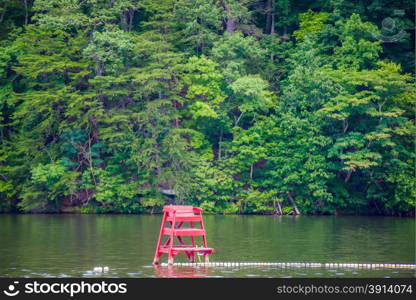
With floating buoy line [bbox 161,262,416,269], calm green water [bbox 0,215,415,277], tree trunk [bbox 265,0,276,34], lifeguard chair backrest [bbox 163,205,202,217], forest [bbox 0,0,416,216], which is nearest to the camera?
calm green water [bbox 0,215,415,277]

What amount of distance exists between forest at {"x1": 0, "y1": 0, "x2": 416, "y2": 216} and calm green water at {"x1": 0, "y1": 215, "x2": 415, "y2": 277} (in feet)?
12.5

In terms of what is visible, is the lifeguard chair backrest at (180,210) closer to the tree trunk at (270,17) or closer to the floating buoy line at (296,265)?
the floating buoy line at (296,265)

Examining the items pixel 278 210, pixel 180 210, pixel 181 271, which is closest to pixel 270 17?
pixel 278 210

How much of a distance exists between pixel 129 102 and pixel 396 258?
87.6 ft

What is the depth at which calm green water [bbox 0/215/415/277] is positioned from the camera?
2139cm

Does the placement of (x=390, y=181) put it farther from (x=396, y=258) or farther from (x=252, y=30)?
(x=396, y=258)

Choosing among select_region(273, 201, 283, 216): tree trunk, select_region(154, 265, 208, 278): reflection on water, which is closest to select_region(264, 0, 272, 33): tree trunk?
A: select_region(273, 201, 283, 216): tree trunk

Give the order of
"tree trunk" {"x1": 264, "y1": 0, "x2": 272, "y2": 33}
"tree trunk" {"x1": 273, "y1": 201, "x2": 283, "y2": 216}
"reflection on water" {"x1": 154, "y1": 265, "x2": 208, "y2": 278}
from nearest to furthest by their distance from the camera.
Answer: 1. "reflection on water" {"x1": 154, "y1": 265, "x2": 208, "y2": 278}
2. "tree trunk" {"x1": 273, "y1": 201, "x2": 283, "y2": 216}
3. "tree trunk" {"x1": 264, "y1": 0, "x2": 272, "y2": 33}

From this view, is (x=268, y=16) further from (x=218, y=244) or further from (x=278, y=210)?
(x=218, y=244)

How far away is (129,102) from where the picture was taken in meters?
48.6

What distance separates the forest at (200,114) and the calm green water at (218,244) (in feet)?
12.5

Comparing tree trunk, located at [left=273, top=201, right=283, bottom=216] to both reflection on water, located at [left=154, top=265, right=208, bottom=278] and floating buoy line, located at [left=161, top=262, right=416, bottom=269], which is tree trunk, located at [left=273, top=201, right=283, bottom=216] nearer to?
floating buoy line, located at [left=161, top=262, right=416, bottom=269]

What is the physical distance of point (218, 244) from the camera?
93.5ft

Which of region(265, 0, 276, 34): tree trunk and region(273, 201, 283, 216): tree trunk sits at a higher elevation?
region(265, 0, 276, 34): tree trunk
